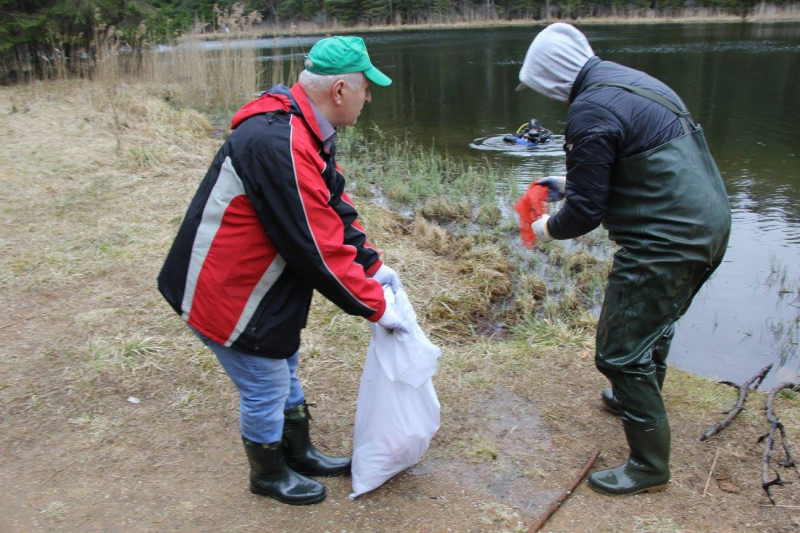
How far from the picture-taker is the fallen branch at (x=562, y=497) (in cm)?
255

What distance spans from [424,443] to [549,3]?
38332 millimetres

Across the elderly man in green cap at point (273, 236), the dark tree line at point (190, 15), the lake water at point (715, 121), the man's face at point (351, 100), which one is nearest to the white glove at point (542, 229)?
the elderly man in green cap at point (273, 236)

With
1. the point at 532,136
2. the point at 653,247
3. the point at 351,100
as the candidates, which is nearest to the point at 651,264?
the point at 653,247

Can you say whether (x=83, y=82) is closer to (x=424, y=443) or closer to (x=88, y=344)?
(x=88, y=344)

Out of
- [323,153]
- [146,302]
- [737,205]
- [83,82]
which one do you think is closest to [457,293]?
[146,302]

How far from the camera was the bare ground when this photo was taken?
104 inches

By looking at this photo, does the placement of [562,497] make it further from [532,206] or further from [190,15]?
[190,15]

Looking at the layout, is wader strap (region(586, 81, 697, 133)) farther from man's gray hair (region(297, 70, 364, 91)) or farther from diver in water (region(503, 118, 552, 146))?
diver in water (region(503, 118, 552, 146))

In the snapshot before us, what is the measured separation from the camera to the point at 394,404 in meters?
2.64

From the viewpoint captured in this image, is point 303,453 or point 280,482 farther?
point 303,453

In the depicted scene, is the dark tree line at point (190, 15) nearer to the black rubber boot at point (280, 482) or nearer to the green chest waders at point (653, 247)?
the black rubber boot at point (280, 482)

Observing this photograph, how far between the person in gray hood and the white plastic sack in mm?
719

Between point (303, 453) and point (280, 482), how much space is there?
0.62 ft

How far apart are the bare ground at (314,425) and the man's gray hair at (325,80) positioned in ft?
5.41
